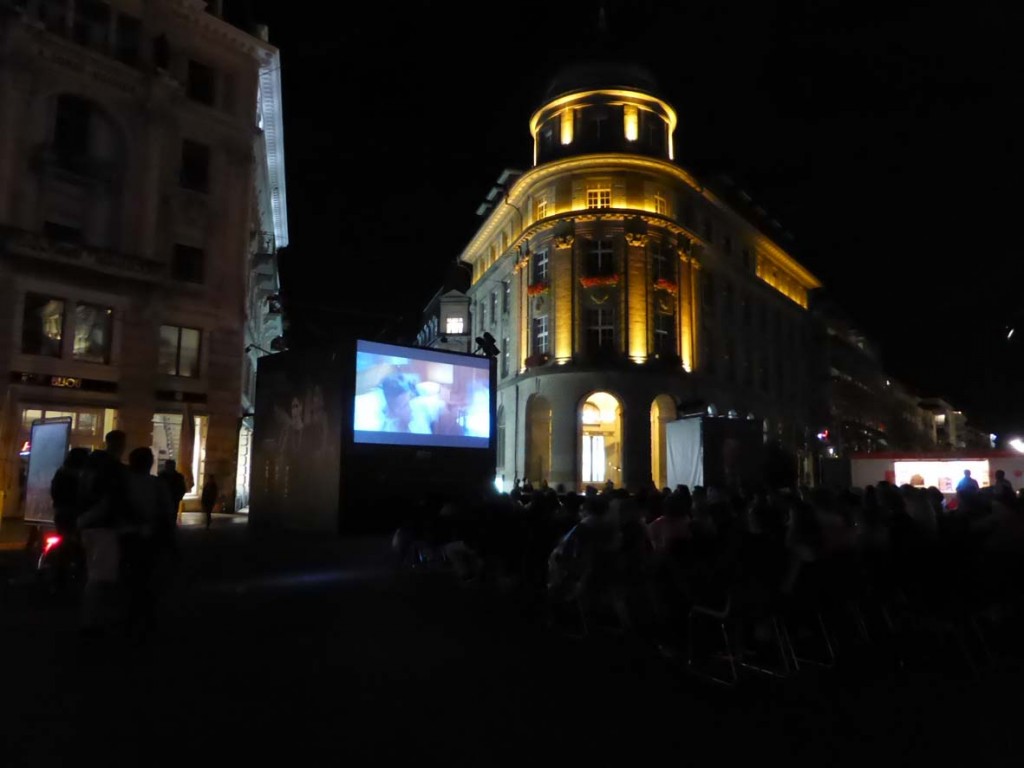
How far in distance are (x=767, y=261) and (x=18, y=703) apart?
57341 mm

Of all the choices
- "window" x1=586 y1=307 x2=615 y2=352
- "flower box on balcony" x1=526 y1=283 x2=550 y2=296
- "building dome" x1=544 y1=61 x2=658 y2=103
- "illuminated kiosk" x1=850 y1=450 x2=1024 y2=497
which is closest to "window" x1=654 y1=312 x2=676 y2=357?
"window" x1=586 y1=307 x2=615 y2=352

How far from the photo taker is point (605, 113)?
40500 mm

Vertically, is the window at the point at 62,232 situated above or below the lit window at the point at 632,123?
below

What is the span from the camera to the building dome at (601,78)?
133 ft

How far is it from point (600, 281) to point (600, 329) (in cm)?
253

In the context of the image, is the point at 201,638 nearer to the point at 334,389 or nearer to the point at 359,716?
the point at 359,716

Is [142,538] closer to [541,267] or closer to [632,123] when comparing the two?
[541,267]

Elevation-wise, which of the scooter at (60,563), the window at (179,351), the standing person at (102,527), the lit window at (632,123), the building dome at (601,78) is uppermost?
the building dome at (601,78)

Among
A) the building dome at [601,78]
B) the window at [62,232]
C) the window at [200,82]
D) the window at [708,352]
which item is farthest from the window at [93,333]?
the window at [708,352]

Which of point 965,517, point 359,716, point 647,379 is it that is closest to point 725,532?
point 965,517

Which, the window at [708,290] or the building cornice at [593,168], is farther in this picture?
the window at [708,290]

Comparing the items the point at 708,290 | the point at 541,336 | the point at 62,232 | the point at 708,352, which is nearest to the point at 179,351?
the point at 62,232

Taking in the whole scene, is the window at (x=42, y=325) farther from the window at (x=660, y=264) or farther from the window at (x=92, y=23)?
the window at (x=660, y=264)

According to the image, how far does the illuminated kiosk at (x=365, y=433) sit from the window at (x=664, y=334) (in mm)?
21295
